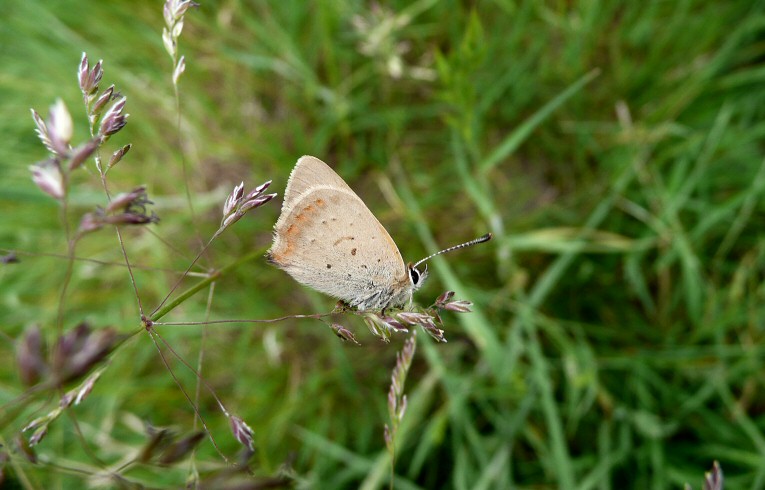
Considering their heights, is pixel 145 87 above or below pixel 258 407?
above

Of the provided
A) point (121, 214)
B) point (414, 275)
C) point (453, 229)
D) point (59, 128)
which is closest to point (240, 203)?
point (121, 214)

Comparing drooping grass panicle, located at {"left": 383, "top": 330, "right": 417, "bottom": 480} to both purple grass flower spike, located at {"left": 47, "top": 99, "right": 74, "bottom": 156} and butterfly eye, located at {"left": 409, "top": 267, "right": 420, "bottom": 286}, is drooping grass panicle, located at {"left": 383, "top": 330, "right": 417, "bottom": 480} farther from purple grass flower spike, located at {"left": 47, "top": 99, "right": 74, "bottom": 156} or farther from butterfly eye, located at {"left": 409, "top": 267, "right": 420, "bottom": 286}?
purple grass flower spike, located at {"left": 47, "top": 99, "right": 74, "bottom": 156}

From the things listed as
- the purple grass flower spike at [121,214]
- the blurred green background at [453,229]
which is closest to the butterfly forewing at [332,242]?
the purple grass flower spike at [121,214]

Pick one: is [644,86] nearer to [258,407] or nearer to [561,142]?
[561,142]

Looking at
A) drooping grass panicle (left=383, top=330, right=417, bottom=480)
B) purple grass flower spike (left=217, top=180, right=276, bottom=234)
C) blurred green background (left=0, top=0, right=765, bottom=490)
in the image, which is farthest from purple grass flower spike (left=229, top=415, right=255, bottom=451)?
blurred green background (left=0, top=0, right=765, bottom=490)

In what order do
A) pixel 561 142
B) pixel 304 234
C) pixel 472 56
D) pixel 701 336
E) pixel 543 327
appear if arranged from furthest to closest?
1. pixel 561 142
2. pixel 543 327
3. pixel 701 336
4. pixel 472 56
5. pixel 304 234

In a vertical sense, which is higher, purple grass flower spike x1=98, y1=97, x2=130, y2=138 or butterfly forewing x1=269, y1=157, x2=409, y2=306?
purple grass flower spike x1=98, y1=97, x2=130, y2=138

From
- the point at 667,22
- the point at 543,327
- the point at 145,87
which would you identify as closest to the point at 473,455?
the point at 543,327

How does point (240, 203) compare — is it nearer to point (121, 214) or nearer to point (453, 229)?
point (121, 214)
